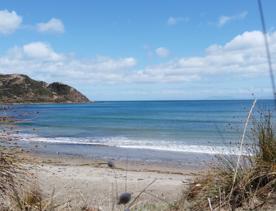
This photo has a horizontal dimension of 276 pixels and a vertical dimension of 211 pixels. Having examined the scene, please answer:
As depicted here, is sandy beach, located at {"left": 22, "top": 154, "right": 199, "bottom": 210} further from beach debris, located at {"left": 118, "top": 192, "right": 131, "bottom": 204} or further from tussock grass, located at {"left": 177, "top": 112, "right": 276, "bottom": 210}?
beach debris, located at {"left": 118, "top": 192, "right": 131, "bottom": 204}

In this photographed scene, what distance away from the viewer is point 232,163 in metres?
5.99

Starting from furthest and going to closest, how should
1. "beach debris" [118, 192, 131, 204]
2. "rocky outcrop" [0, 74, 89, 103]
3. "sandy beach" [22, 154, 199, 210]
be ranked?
"sandy beach" [22, 154, 199, 210] → "rocky outcrop" [0, 74, 89, 103] → "beach debris" [118, 192, 131, 204]

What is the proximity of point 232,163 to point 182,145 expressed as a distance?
62.2 ft

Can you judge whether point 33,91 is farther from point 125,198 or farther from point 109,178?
point 125,198

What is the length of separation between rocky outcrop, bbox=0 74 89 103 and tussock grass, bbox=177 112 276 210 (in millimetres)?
2276

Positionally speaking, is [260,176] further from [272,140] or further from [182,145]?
[182,145]

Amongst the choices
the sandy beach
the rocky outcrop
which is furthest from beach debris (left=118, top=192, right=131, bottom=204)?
the sandy beach

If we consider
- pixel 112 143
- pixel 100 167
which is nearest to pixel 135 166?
pixel 100 167

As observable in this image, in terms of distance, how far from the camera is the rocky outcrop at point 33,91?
6227 mm

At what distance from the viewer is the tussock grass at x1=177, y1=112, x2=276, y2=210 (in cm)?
512

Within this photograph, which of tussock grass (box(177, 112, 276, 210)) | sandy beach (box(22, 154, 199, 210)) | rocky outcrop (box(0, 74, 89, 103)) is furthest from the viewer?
sandy beach (box(22, 154, 199, 210))

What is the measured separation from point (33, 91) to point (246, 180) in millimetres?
5282

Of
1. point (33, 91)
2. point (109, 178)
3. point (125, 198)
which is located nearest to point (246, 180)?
point (125, 198)

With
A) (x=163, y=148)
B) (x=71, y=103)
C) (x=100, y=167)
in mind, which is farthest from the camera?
(x=71, y=103)
